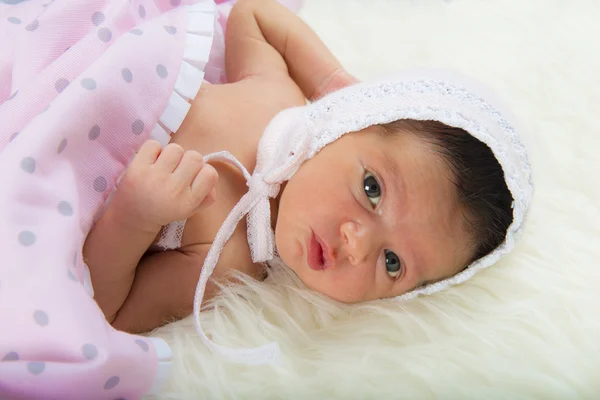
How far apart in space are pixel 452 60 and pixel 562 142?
0.38 m

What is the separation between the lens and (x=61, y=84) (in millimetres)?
1043

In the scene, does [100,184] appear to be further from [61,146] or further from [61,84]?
[61,84]

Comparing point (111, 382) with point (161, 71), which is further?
point (161, 71)

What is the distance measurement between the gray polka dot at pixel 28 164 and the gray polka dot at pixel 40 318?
22 centimetres

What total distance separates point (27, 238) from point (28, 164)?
0.12m

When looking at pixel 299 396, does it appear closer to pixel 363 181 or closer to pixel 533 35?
pixel 363 181

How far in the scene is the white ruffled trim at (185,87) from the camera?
1083mm

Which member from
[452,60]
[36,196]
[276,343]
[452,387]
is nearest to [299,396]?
[276,343]

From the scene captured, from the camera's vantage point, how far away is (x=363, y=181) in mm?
1032

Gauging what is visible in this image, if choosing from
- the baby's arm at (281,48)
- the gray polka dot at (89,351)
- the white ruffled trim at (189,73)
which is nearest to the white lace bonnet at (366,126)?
the white ruffled trim at (189,73)

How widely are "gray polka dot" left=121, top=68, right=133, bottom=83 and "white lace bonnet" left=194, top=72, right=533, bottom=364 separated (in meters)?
0.19

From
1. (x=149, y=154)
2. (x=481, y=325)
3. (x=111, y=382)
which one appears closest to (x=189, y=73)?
(x=149, y=154)

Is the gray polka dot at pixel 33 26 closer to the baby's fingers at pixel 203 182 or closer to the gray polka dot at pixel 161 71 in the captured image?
the gray polka dot at pixel 161 71

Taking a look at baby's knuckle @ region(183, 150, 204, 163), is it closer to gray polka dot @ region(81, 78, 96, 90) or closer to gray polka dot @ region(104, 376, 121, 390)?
gray polka dot @ region(81, 78, 96, 90)
